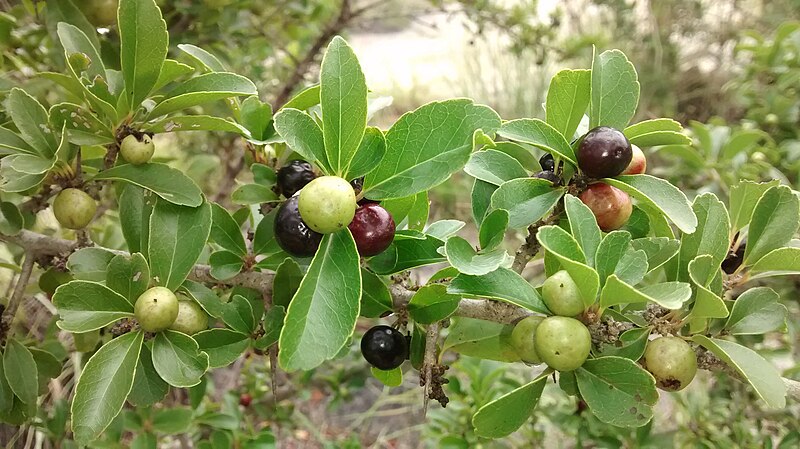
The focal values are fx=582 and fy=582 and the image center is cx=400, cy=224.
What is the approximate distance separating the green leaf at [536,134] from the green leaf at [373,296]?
10.7 inches

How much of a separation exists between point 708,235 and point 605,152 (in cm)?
20

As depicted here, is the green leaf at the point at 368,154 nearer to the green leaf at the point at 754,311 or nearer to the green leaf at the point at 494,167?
the green leaf at the point at 494,167

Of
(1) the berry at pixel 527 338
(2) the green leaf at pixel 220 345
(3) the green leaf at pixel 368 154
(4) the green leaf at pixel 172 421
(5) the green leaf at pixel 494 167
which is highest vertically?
(3) the green leaf at pixel 368 154

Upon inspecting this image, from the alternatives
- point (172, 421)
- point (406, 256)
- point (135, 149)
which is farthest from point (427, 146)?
point (172, 421)

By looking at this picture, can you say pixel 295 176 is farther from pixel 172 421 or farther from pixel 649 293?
pixel 172 421

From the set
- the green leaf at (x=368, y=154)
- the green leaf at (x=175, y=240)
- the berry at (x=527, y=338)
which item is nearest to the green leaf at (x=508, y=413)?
the berry at (x=527, y=338)

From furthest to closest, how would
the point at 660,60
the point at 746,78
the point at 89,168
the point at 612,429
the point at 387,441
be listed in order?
1. the point at 660,60
2. the point at 387,441
3. the point at 746,78
4. the point at 612,429
5. the point at 89,168

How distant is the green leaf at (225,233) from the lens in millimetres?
981

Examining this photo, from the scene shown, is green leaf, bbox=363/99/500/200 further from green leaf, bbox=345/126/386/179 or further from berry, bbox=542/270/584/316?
berry, bbox=542/270/584/316

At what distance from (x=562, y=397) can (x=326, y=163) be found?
1.72 meters

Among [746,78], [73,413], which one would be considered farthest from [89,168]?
[746,78]

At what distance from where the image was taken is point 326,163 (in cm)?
77

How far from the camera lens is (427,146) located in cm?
74

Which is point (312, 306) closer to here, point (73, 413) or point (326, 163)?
point (326, 163)
